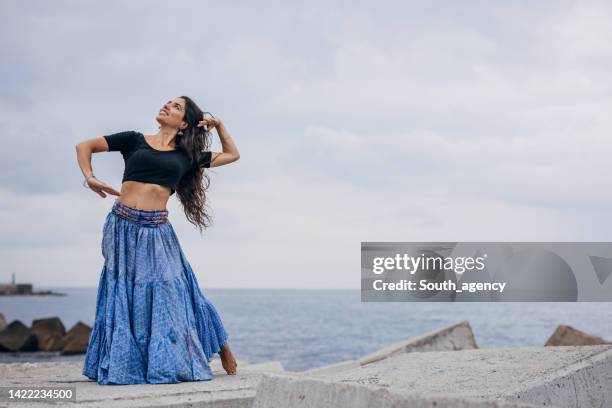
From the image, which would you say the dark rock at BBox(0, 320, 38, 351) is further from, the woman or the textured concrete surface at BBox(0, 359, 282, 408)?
the woman

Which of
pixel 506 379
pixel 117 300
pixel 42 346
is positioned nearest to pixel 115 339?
pixel 117 300

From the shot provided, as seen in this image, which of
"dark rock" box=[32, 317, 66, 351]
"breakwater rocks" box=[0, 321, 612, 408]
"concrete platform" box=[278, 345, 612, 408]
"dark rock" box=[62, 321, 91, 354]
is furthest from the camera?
"dark rock" box=[32, 317, 66, 351]

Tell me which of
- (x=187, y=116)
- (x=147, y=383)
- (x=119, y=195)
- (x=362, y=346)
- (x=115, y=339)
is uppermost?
(x=187, y=116)

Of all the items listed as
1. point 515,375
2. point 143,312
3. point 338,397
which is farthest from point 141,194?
point 515,375

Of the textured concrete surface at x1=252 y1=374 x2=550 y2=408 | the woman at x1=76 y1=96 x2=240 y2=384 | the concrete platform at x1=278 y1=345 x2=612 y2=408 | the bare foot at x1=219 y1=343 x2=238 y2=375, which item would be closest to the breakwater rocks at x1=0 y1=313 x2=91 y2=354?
the bare foot at x1=219 y1=343 x2=238 y2=375

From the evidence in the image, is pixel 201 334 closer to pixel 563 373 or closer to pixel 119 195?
pixel 119 195

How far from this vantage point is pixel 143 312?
182 inches

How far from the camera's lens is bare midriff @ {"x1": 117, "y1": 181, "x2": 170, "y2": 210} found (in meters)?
4.70

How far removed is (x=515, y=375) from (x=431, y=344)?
319cm

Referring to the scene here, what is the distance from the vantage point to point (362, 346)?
35.5m

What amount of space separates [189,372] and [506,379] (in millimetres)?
2078

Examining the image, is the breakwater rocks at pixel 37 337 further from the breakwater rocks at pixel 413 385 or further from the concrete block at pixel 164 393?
the concrete block at pixel 164 393

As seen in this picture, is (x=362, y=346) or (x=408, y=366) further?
(x=362, y=346)

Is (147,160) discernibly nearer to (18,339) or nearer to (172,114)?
(172,114)
